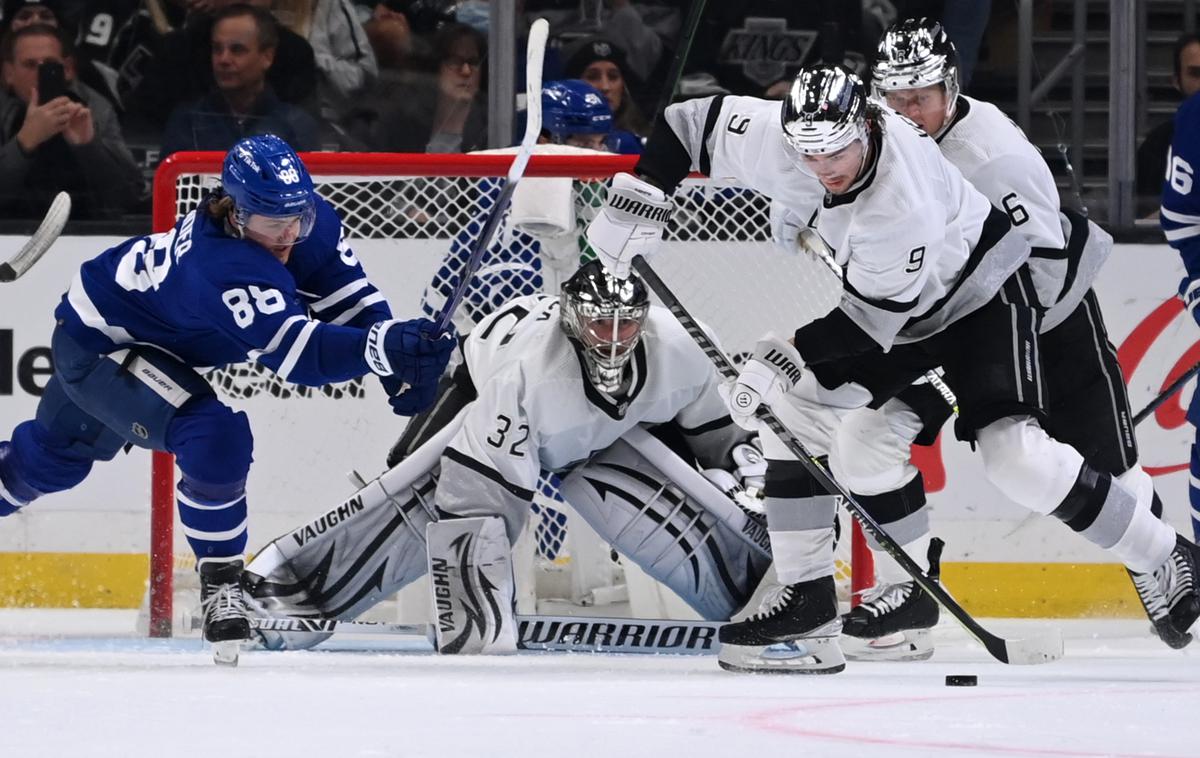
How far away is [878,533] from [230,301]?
4.04ft

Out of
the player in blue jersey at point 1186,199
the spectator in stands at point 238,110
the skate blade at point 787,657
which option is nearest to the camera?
the skate blade at point 787,657

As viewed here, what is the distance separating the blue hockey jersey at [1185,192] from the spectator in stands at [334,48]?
200 cm

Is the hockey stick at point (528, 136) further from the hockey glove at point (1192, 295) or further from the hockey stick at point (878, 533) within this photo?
the hockey glove at point (1192, 295)

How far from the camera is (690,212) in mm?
4305

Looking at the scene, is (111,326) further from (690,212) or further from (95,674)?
(690,212)

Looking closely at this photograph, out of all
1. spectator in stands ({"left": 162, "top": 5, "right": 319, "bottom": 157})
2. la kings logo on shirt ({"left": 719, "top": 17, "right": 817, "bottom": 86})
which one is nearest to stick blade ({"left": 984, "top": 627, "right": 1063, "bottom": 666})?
la kings logo on shirt ({"left": 719, "top": 17, "right": 817, "bottom": 86})

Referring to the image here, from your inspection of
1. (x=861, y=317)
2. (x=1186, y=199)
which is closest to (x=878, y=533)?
(x=861, y=317)

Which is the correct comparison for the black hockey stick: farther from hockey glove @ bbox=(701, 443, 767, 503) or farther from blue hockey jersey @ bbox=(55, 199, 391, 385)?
blue hockey jersey @ bbox=(55, 199, 391, 385)

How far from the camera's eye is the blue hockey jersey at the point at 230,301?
3.32 m

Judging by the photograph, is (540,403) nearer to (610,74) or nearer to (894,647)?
(894,647)

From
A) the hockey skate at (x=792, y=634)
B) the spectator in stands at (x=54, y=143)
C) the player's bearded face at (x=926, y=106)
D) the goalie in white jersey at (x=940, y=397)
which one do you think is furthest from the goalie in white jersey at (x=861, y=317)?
the spectator in stands at (x=54, y=143)

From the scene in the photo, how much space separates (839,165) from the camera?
3.04 meters

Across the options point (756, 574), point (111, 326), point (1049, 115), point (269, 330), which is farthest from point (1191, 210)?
point (111, 326)

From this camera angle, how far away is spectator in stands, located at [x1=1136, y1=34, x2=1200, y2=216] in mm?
4723
